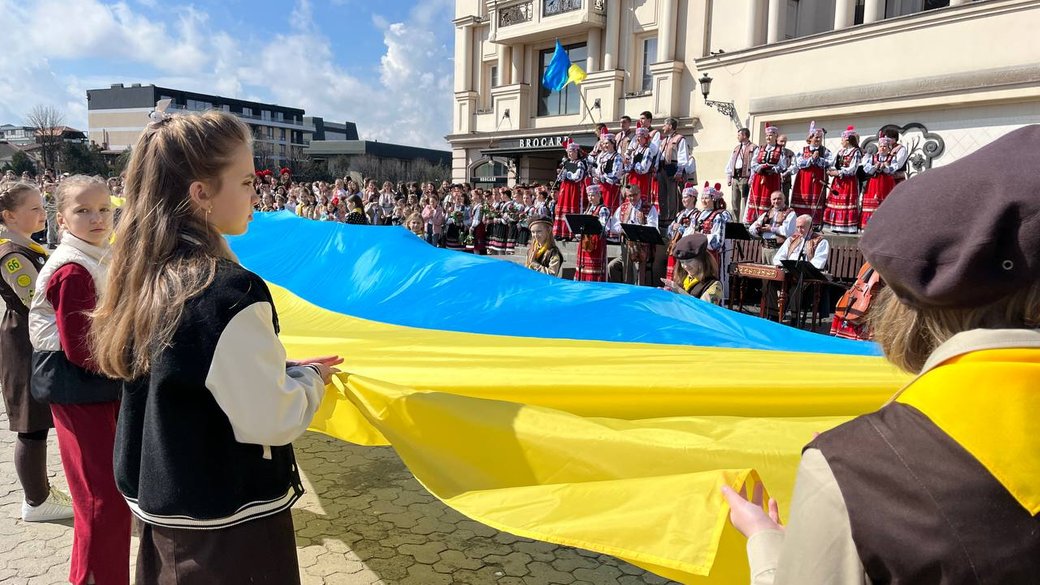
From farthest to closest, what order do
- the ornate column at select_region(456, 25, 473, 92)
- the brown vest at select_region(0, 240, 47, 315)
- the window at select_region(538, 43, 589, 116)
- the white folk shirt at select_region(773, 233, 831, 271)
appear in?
the ornate column at select_region(456, 25, 473, 92) → the window at select_region(538, 43, 589, 116) → the white folk shirt at select_region(773, 233, 831, 271) → the brown vest at select_region(0, 240, 47, 315)

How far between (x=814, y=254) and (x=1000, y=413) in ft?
25.0

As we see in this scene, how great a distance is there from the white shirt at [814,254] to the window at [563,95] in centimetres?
1477

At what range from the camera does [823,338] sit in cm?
290

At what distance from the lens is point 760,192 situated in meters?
11.4

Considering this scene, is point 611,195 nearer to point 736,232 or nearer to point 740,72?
point 736,232

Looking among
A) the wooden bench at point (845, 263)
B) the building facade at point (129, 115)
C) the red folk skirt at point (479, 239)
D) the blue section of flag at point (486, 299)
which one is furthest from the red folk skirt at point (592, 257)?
the building facade at point (129, 115)

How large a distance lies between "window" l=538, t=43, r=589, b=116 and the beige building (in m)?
0.05

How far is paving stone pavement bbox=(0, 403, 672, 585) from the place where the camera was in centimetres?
289

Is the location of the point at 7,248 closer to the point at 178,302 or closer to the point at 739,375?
the point at 178,302

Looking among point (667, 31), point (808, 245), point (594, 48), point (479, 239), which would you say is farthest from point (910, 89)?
point (594, 48)

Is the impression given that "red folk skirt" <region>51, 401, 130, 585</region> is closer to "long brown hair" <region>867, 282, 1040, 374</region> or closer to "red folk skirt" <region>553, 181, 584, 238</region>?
"long brown hair" <region>867, 282, 1040, 374</region>

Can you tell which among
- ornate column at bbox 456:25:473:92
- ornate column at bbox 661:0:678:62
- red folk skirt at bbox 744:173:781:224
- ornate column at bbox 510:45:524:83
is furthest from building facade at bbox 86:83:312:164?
red folk skirt at bbox 744:173:781:224

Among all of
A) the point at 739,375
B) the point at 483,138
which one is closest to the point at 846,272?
the point at 739,375

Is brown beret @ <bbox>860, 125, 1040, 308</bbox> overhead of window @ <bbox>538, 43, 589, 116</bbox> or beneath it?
beneath
